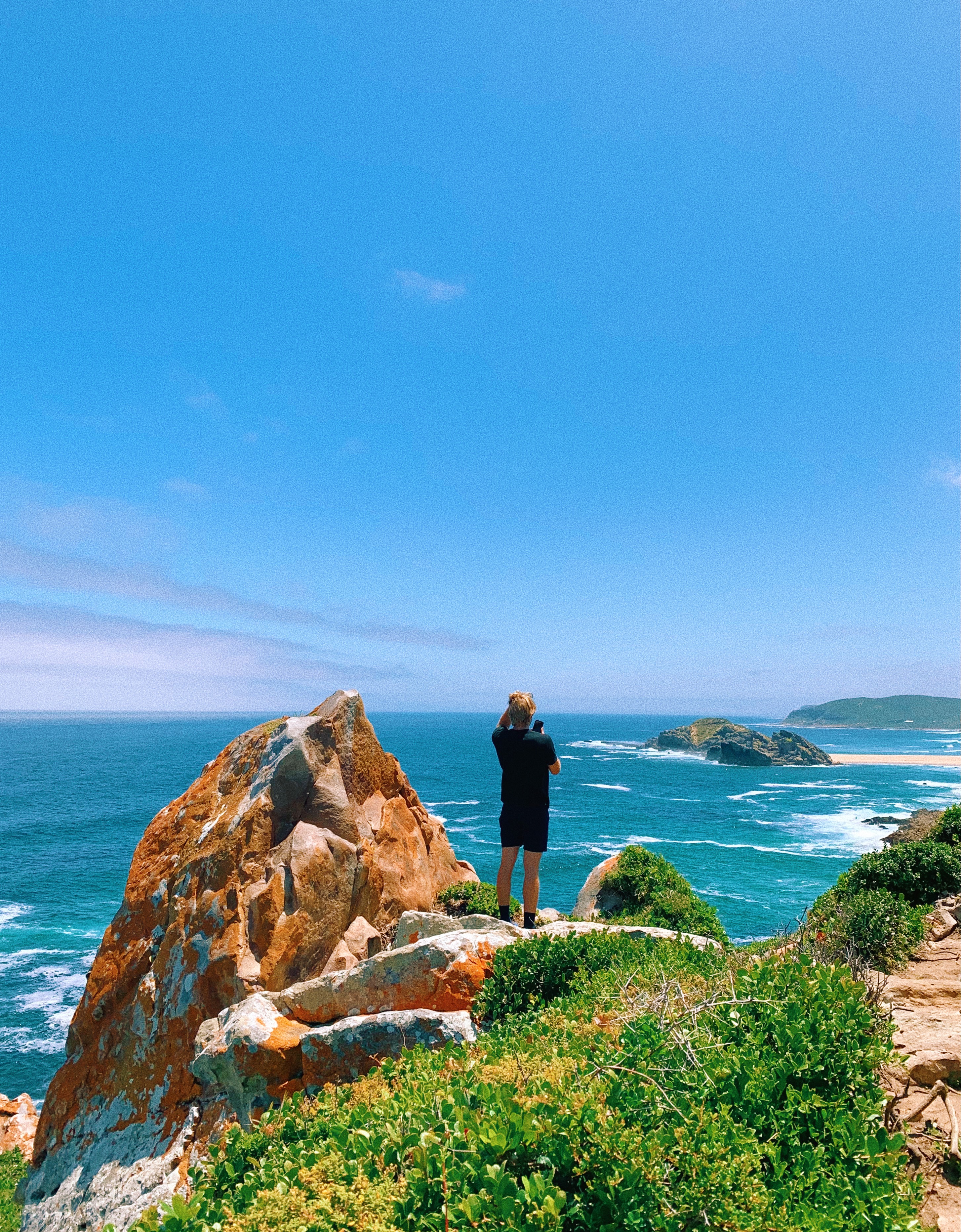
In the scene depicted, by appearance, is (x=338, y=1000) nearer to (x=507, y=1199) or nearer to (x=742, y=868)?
(x=507, y=1199)

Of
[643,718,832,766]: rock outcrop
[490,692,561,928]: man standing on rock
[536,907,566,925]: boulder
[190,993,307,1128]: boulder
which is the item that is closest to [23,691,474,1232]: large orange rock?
[190,993,307,1128]: boulder

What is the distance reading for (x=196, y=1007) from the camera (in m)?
11.7

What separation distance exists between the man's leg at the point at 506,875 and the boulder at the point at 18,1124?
20147mm

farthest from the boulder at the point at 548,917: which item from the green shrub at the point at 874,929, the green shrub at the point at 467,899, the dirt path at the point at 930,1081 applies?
the dirt path at the point at 930,1081

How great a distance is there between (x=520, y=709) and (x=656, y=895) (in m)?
9.40

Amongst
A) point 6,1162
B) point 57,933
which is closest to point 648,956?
point 6,1162

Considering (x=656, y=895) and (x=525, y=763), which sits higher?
(x=525, y=763)

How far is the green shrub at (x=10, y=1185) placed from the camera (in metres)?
14.4

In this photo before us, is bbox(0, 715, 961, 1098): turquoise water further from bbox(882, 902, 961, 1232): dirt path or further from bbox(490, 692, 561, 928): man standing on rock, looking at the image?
bbox(490, 692, 561, 928): man standing on rock

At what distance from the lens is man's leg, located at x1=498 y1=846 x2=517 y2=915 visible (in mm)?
9930

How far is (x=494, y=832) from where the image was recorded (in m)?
59.2

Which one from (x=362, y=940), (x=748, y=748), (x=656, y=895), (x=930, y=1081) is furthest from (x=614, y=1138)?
(x=748, y=748)

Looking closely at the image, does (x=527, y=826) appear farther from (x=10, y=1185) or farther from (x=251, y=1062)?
(x=10, y=1185)

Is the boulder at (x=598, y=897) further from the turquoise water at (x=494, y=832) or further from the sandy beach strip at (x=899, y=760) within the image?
the sandy beach strip at (x=899, y=760)
